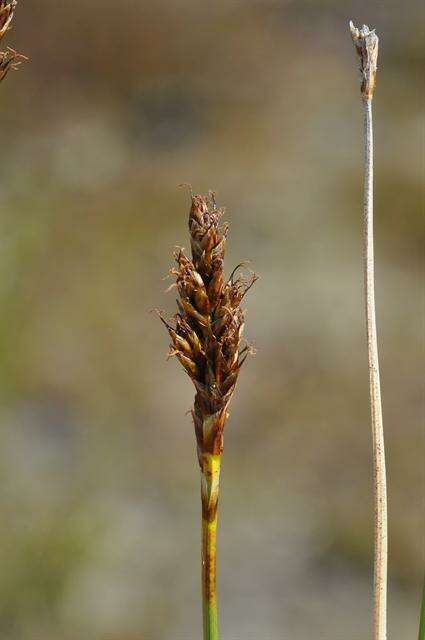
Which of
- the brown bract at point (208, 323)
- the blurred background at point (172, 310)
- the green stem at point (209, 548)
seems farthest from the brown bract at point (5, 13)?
the blurred background at point (172, 310)

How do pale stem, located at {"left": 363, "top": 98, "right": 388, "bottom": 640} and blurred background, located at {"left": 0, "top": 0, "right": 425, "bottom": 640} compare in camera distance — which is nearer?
pale stem, located at {"left": 363, "top": 98, "right": 388, "bottom": 640}

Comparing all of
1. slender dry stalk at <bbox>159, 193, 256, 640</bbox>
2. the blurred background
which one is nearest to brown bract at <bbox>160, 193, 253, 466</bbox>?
slender dry stalk at <bbox>159, 193, 256, 640</bbox>

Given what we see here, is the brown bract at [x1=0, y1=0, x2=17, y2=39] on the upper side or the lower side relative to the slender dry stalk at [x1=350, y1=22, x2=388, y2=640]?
upper

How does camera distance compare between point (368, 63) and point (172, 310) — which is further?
point (172, 310)

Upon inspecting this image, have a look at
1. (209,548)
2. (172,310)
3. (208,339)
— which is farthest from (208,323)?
(172,310)

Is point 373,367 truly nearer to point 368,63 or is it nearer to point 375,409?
point 375,409

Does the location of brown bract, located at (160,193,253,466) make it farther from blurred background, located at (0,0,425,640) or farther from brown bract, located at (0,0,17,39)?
blurred background, located at (0,0,425,640)
